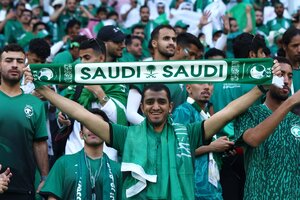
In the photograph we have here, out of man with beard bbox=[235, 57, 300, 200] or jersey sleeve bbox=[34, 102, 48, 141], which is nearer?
man with beard bbox=[235, 57, 300, 200]

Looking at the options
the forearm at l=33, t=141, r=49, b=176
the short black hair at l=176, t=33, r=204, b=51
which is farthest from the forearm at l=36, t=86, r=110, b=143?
the short black hair at l=176, t=33, r=204, b=51

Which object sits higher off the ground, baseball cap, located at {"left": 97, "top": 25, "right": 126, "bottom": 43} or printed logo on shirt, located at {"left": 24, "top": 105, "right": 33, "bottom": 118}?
baseball cap, located at {"left": 97, "top": 25, "right": 126, "bottom": 43}

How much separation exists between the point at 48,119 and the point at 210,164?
2420 millimetres

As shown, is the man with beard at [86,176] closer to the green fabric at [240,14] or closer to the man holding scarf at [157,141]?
the man holding scarf at [157,141]

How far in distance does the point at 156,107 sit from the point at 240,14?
10683 mm

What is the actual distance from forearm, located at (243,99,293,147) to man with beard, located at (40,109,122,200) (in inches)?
65.5

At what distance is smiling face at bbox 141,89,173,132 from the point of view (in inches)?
295

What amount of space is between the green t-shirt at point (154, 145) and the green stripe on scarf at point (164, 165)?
19 millimetres

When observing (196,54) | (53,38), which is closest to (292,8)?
(53,38)

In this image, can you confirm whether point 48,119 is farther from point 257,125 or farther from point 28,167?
point 257,125

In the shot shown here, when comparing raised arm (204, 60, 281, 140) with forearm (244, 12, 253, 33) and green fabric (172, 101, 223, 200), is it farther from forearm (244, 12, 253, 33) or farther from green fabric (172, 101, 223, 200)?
forearm (244, 12, 253, 33)

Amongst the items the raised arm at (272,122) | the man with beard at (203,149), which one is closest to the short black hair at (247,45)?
the man with beard at (203,149)

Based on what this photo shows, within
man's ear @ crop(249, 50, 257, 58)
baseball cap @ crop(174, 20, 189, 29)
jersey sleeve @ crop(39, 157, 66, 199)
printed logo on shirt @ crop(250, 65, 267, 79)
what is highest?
baseball cap @ crop(174, 20, 189, 29)

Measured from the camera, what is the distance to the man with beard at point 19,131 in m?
8.87
